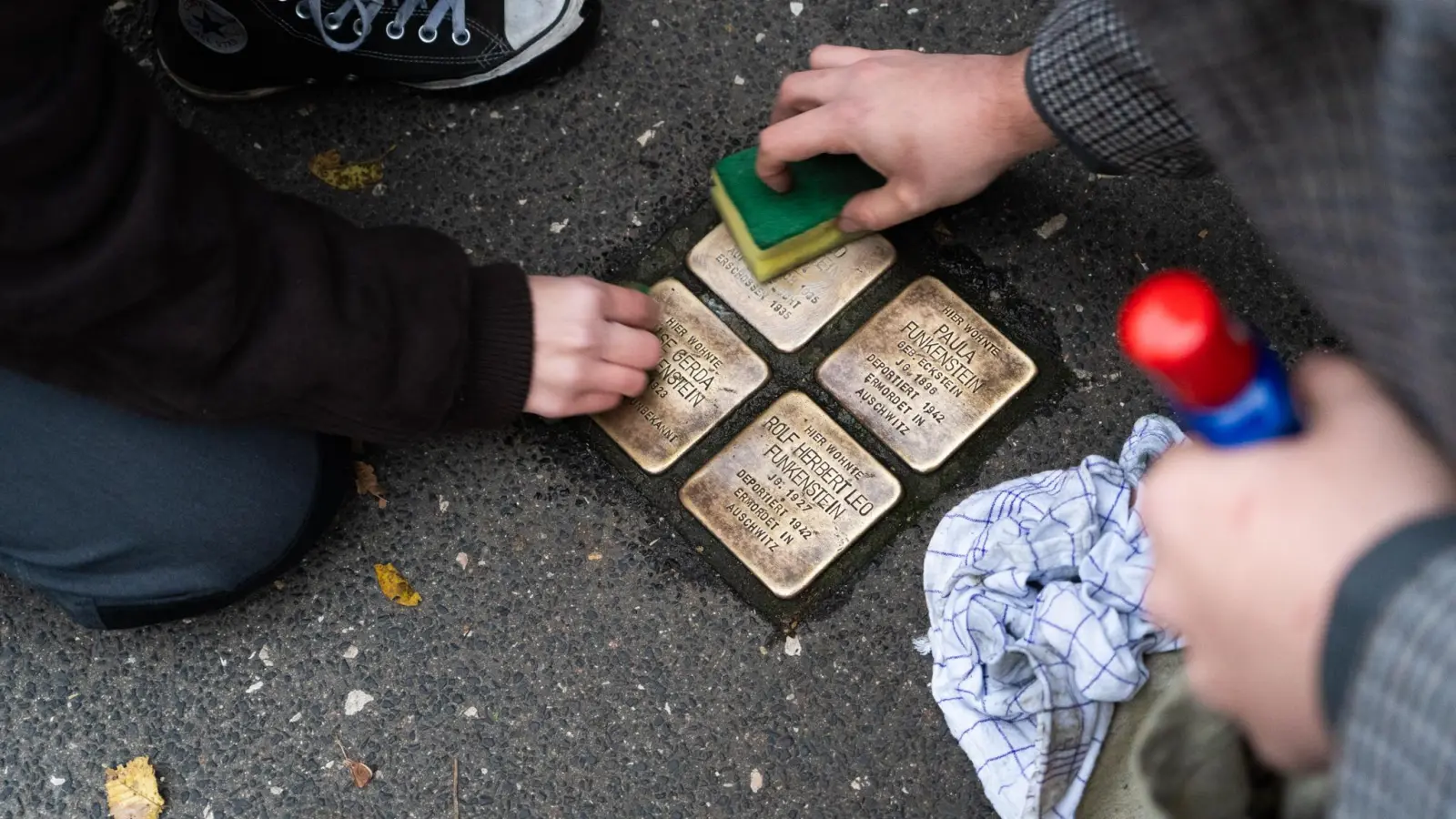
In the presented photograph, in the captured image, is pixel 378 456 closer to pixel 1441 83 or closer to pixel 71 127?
pixel 71 127

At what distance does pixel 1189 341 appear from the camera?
1.92 ft

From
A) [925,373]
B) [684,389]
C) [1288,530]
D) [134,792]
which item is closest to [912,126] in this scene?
[925,373]

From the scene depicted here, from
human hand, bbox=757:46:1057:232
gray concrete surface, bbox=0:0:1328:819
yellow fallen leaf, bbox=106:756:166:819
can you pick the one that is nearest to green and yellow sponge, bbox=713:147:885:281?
human hand, bbox=757:46:1057:232

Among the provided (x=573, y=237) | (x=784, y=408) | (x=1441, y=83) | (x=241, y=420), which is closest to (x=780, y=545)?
(x=784, y=408)

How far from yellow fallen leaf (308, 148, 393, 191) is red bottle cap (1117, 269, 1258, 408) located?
3.60 ft

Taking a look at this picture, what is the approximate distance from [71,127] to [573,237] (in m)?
0.62

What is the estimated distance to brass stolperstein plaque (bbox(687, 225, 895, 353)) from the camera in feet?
4.44

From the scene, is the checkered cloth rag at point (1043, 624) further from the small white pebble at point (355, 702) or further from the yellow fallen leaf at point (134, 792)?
the yellow fallen leaf at point (134, 792)

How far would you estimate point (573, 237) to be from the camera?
1.41 meters

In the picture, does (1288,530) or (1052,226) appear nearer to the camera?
(1288,530)

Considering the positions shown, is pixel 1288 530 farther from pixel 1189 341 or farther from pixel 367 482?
pixel 367 482

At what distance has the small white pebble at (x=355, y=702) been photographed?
130cm

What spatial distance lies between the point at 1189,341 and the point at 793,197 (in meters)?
0.74

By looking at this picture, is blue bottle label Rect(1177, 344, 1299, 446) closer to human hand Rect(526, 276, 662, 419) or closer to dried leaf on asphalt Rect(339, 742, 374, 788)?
human hand Rect(526, 276, 662, 419)
